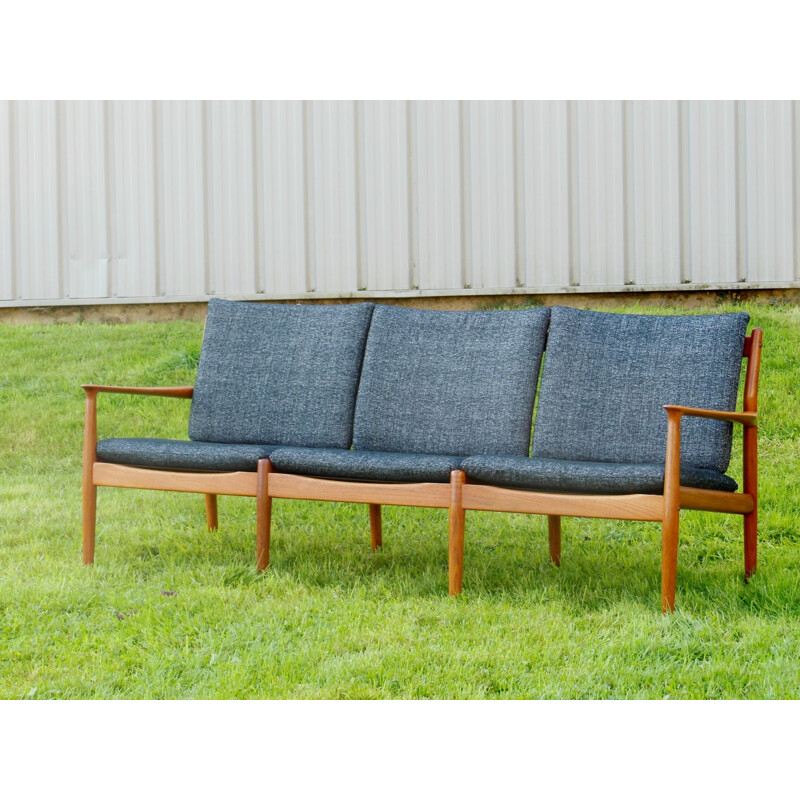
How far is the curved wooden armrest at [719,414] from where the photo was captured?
2695 mm

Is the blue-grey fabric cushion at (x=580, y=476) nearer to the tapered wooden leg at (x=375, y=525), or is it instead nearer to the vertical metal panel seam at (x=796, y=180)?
the tapered wooden leg at (x=375, y=525)

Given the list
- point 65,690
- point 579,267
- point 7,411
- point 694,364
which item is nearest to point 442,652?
point 65,690

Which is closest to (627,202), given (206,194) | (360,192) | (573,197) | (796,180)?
(573,197)

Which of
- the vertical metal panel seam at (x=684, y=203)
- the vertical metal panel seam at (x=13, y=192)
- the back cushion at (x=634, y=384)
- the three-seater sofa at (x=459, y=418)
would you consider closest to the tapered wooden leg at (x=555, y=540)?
the three-seater sofa at (x=459, y=418)

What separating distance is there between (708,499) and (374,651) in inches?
45.2

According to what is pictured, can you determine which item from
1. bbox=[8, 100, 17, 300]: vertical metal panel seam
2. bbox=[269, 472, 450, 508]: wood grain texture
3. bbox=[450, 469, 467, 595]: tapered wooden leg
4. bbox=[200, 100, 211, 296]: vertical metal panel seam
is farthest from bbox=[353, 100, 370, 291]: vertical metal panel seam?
bbox=[450, 469, 467, 595]: tapered wooden leg

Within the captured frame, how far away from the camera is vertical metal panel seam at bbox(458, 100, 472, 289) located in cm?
664

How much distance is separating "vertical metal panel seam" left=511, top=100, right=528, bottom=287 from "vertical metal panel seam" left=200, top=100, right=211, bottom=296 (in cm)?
218

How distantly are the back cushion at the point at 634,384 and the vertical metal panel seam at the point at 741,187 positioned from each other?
3.78 metres

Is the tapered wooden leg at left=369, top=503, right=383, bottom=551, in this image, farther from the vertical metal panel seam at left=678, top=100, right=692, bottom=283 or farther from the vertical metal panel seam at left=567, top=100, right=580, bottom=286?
the vertical metal panel seam at left=678, top=100, right=692, bottom=283

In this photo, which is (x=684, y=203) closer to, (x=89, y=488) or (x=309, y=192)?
(x=309, y=192)

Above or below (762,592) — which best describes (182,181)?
above

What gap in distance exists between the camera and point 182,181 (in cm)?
677

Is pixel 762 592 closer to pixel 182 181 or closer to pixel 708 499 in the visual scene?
pixel 708 499
